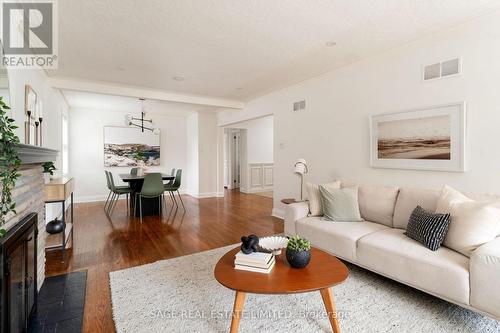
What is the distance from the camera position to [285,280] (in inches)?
63.1

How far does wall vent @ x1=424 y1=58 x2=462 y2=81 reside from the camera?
101 inches

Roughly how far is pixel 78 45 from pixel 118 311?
281 centimetres

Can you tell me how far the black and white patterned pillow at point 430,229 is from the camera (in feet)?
6.71

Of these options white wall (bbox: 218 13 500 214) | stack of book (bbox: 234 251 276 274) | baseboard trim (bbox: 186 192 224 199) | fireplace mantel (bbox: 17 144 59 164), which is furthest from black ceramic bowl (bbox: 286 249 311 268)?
baseboard trim (bbox: 186 192 224 199)

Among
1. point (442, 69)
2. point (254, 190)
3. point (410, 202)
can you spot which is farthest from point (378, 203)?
point (254, 190)

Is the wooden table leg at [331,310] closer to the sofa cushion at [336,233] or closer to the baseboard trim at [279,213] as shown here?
the sofa cushion at [336,233]

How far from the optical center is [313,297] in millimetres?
2115

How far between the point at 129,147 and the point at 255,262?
626 centimetres

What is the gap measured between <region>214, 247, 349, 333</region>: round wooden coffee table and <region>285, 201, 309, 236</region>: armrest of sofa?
4.05 ft

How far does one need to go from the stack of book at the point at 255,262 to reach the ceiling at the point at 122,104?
4.43m

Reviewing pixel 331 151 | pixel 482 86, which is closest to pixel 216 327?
pixel 331 151

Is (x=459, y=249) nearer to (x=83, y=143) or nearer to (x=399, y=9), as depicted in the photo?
(x=399, y=9)

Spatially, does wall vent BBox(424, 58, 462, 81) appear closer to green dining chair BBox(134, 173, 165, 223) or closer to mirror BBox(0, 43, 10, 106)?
mirror BBox(0, 43, 10, 106)

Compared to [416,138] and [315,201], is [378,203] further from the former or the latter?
[416,138]
